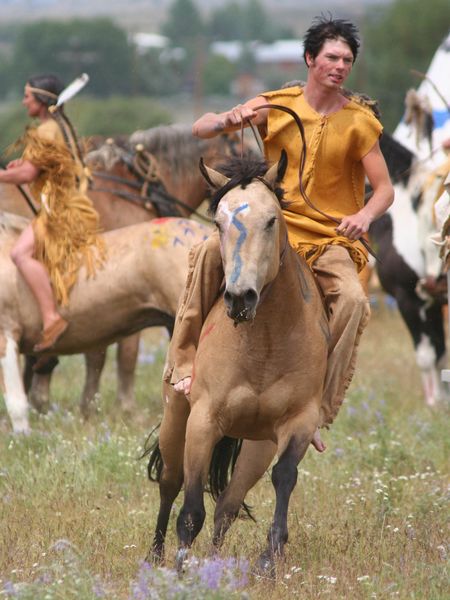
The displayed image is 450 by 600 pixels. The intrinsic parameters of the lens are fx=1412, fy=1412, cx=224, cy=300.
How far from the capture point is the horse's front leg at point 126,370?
1134 centimetres

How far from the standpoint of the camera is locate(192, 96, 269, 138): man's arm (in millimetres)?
6391

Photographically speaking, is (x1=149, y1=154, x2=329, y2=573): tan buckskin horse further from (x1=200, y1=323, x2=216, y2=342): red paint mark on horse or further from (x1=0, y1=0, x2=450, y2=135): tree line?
(x1=0, y1=0, x2=450, y2=135): tree line

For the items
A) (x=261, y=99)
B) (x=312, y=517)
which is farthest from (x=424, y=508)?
(x=261, y=99)

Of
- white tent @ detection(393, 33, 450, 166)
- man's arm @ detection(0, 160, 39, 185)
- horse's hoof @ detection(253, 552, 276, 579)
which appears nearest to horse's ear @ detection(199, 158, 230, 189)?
horse's hoof @ detection(253, 552, 276, 579)

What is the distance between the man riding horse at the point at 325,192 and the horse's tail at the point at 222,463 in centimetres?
67

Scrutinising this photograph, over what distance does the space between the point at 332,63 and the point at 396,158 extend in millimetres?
5766

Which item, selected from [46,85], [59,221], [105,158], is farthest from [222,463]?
[105,158]

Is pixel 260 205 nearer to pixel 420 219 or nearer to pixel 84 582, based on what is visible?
pixel 84 582

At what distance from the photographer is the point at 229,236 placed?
576cm

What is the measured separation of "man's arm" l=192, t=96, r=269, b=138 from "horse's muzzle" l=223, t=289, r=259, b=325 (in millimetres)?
1121

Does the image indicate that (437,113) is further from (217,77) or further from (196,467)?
(217,77)

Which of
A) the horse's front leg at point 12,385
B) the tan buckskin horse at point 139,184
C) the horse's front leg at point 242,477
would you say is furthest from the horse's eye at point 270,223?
the tan buckskin horse at point 139,184

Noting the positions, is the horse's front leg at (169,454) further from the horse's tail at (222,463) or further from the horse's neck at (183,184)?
the horse's neck at (183,184)

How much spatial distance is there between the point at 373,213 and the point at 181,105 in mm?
93172
